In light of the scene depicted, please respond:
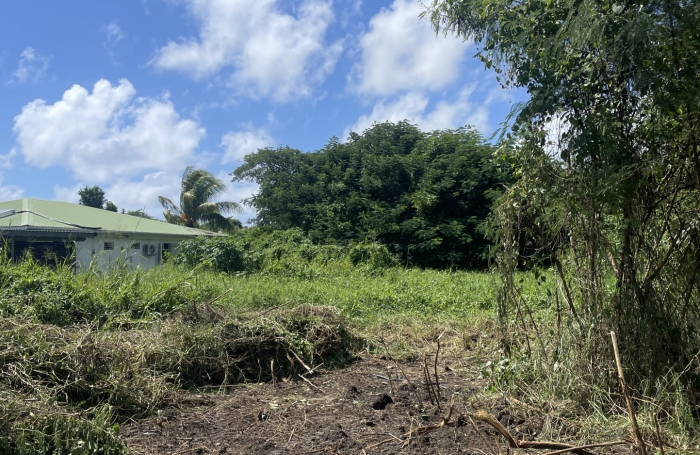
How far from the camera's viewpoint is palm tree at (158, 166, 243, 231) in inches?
1117

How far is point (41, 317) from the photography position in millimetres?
6449

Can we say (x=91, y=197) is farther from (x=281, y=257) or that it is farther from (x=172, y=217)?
(x=281, y=257)

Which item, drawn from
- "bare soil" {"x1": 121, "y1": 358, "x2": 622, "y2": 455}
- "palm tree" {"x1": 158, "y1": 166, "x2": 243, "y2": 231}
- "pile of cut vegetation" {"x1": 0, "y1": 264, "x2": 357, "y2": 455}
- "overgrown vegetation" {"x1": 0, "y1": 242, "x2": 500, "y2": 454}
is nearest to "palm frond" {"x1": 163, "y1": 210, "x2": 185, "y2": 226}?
"palm tree" {"x1": 158, "y1": 166, "x2": 243, "y2": 231}

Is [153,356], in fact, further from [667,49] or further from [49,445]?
[667,49]

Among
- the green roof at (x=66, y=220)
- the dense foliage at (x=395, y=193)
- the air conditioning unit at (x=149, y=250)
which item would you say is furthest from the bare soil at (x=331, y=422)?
the air conditioning unit at (x=149, y=250)

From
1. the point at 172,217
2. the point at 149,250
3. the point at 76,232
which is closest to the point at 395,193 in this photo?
the point at 149,250

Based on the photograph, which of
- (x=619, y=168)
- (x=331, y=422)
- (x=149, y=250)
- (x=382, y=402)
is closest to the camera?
(x=619, y=168)

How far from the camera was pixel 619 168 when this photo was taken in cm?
376

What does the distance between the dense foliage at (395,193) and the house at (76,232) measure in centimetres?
435

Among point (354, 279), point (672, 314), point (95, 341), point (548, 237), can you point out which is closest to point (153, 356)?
point (95, 341)

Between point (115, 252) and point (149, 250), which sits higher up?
point (149, 250)

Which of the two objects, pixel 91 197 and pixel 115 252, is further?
pixel 91 197

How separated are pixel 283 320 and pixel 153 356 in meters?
1.61

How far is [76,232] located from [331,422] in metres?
13.1
